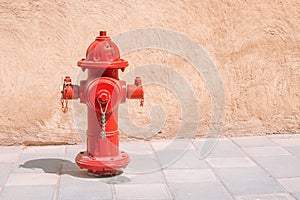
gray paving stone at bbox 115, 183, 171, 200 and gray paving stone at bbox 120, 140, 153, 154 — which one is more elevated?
gray paving stone at bbox 120, 140, 153, 154

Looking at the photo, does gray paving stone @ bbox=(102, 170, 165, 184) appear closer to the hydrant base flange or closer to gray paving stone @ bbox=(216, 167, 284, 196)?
the hydrant base flange

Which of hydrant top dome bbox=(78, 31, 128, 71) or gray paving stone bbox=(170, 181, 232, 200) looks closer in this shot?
gray paving stone bbox=(170, 181, 232, 200)

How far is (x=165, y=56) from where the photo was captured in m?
5.75

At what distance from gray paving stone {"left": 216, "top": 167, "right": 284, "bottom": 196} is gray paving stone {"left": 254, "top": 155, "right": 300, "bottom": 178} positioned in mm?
108

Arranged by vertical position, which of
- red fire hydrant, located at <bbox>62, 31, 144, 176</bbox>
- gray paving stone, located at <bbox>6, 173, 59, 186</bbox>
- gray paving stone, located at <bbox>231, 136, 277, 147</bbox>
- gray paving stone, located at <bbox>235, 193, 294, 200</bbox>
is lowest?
gray paving stone, located at <bbox>235, 193, 294, 200</bbox>

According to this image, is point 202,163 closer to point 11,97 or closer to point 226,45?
point 226,45

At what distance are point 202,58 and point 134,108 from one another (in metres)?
0.85

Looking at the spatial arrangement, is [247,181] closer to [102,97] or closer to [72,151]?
[102,97]

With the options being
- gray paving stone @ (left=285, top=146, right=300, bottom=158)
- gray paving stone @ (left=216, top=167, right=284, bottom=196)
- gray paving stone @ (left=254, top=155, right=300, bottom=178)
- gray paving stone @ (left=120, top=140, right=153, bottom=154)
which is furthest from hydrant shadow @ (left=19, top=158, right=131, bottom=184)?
gray paving stone @ (left=285, top=146, right=300, bottom=158)

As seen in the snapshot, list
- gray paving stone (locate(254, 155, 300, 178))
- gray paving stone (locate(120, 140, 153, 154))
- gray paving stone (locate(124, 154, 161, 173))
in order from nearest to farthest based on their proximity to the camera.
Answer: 1. gray paving stone (locate(254, 155, 300, 178))
2. gray paving stone (locate(124, 154, 161, 173))
3. gray paving stone (locate(120, 140, 153, 154))

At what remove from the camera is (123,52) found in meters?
5.65

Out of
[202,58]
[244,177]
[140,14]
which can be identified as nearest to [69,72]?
[140,14]

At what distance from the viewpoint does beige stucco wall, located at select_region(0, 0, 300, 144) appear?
552 cm

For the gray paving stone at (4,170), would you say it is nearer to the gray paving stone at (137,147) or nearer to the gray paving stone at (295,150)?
the gray paving stone at (137,147)
